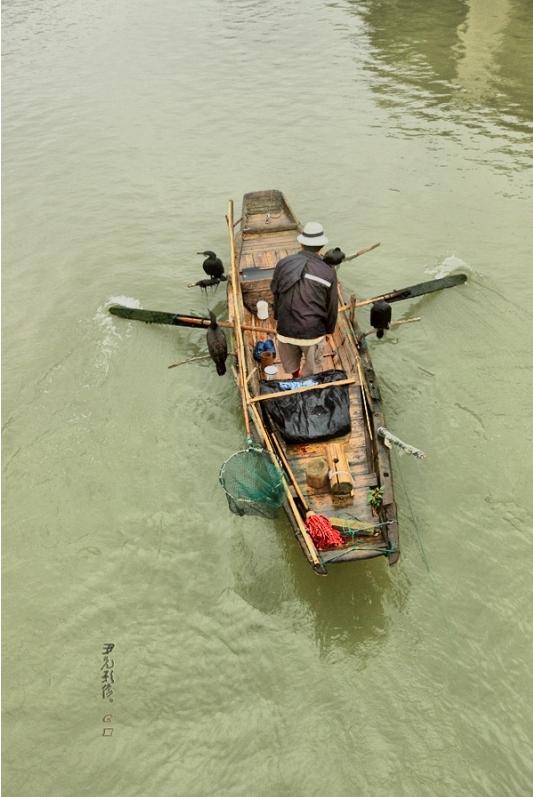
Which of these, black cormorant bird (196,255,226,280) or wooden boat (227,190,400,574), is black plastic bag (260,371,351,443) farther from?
black cormorant bird (196,255,226,280)

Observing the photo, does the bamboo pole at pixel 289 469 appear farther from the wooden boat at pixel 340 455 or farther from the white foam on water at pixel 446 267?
the white foam on water at pixel 446 267

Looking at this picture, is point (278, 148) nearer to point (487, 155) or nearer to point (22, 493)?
point (487, 155)

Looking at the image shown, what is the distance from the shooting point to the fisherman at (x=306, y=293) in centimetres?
763

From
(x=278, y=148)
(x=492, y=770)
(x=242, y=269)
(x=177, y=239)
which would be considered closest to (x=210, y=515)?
(x=492, y=770)

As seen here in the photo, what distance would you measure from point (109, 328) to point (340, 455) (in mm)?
6426

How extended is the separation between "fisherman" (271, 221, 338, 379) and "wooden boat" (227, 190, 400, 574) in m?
0.87

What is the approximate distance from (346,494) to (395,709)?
261 cm

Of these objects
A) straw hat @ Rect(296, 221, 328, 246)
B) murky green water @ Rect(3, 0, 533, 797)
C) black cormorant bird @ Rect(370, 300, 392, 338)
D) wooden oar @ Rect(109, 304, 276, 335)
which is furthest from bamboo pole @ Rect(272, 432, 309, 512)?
black cormorant bird @ Rect(370, 300, 392, 338)

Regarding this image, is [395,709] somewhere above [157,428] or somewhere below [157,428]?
below

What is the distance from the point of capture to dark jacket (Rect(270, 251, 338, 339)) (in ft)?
25.0

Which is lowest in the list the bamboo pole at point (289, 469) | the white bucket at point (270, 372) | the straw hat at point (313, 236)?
the bamboo pole at point (289, 469)

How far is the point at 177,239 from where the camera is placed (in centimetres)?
1439

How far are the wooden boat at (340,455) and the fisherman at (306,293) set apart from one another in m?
0.87
